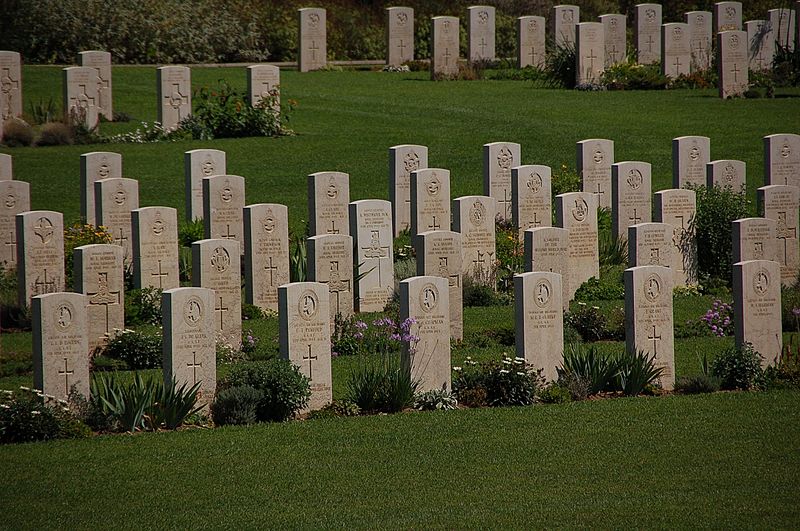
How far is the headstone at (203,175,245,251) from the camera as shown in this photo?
17688 millimetres

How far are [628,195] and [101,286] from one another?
7.86 m

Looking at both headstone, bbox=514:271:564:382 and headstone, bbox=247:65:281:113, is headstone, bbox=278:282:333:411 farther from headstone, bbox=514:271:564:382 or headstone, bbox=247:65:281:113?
headstone, bbox=247:65:281:113

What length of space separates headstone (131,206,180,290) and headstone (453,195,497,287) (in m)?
3.46

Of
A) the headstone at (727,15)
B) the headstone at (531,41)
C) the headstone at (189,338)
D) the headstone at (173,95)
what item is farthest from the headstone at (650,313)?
the headstone at (727,15)

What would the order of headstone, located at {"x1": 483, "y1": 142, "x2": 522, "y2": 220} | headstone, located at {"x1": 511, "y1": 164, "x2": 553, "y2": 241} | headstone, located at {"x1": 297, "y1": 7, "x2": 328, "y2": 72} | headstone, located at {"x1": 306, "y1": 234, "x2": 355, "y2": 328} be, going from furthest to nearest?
headstone, located at {"x1": 297, "y1": 7, "x2": 328, "y2": 72} → headstone, located at {"x1": 483, "y1": 142, "x2": 522, "y2": 220} → headstone, located at {"x1": 511, "y1": 164, "x2": 553, "y2": 241} → headstone, located at {"x1": 306, "y1": 234, "x2": 355, "y2": 328}

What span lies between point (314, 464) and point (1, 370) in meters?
4.46

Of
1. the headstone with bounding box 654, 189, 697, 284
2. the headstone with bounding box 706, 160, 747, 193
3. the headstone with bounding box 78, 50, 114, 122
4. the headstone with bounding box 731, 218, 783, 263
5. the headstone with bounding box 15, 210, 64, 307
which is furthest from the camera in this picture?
the headstone with bounding box 78, 50, 114, 122

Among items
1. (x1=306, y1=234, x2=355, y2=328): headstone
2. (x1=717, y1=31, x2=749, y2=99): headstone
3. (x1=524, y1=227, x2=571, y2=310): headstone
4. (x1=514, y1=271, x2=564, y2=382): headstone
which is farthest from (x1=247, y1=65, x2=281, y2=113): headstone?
(x1=514, y1=271, x2=564, y2=382): headstone

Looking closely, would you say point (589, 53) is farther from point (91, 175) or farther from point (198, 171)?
point (91, 175)

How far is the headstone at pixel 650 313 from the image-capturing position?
12477 millimetres

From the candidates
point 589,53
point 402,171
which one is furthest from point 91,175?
point 589,53

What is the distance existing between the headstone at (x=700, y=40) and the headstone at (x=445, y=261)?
19.6 metres

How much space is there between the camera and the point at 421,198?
18.0m

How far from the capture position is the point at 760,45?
32812 millimetres
